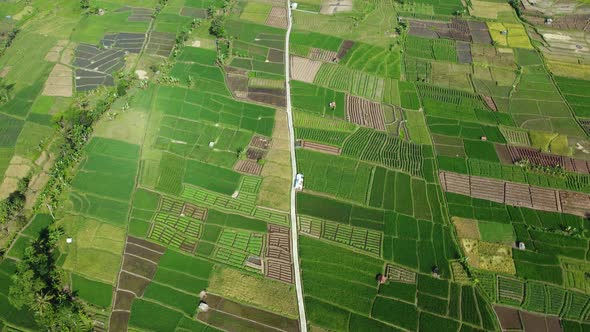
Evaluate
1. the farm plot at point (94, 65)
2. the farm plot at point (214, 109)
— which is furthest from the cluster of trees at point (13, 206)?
the farm plot at point (94, 65)

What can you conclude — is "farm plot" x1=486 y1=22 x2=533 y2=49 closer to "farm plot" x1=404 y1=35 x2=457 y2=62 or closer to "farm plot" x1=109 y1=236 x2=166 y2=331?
"farm plot" x1=404 y1=35 x2=457 y2=62

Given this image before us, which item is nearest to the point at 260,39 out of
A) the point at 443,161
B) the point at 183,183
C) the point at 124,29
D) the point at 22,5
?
the point at 124,29

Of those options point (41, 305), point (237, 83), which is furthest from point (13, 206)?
point (237, 83)

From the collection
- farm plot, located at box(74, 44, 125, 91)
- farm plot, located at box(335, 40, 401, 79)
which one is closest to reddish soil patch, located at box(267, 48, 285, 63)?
farm plot, located at box(335, 40, 401, 79)

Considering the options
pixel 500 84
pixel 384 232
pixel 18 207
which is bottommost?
pixel 18 207

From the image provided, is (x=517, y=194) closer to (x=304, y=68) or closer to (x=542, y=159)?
(x=542, y=159)

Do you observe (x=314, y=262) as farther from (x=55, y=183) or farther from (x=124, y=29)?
(x=124, y=29)
